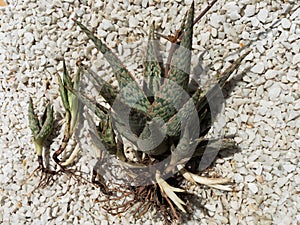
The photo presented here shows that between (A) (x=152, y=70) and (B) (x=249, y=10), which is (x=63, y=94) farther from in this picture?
(B) (x=249, y=10)

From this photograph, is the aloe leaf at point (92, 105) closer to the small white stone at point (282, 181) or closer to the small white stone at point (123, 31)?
the small white stone at point (123, 31)

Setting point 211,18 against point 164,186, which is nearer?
point 164,186

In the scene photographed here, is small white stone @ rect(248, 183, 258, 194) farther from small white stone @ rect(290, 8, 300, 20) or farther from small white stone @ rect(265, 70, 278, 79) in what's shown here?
small white stone @ rect(290, 8, 300, 20)

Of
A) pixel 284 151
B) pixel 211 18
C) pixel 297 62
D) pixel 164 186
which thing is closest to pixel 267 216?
pixel 284 151

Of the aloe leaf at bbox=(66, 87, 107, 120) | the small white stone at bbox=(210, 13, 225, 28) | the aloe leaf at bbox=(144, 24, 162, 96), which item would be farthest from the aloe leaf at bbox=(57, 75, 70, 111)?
the small white stone at bbox=(210, 13, 225, 28)

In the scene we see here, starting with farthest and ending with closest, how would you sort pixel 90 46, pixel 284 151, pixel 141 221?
pixel 90 46 → pixel 141 221 → pixel 284 151

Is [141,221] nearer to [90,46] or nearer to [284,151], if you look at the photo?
[284,151]

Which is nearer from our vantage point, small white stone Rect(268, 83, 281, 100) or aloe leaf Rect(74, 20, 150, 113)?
aloe leaf Rect(74, 20, 150, 113)

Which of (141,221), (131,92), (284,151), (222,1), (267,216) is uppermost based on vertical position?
(222,1)
